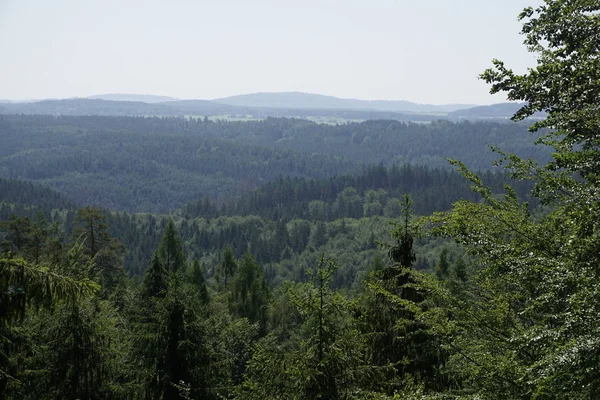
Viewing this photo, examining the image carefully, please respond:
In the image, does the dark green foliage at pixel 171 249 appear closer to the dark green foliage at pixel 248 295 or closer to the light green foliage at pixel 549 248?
the dark green foliage at pixel 248 295

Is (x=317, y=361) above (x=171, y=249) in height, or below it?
above

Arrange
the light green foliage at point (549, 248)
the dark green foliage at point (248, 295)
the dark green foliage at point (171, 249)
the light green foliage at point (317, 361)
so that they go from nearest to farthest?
the light green foliage at point (549, 248) → the light green foliage at point (317, 361) → the dark green foliage at point (171, 249) → the dark green foliage at point (248, 295)

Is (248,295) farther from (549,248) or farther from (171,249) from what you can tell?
(549,248)

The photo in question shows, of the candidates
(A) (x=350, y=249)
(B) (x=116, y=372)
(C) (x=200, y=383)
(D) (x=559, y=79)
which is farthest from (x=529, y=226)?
(A) (x=350, y=249)

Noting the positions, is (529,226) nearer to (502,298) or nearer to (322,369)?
(502,298)

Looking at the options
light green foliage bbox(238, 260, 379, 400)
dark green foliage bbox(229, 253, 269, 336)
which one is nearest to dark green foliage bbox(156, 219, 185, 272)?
dark green foliage bbox(229, 253, 269, 336)

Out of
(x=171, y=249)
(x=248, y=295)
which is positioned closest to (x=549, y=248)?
(x=171, y=249)

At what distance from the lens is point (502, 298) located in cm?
1129

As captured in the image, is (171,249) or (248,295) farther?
(248,295)

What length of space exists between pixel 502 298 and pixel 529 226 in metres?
1.58

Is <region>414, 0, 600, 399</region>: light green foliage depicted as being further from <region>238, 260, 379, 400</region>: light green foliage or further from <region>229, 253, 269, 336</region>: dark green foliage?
<region>229, 253, 269, 336</region>: dark green foliage

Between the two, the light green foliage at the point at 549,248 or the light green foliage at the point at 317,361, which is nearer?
the light green foliage at the point at 549,248

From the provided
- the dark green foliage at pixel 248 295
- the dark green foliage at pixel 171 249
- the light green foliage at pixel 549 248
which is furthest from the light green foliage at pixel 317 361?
the dark green foliage at pixel 248 295

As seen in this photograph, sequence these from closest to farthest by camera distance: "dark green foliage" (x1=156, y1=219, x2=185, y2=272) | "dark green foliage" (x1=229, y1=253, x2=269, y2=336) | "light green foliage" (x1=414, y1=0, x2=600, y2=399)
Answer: "light green foliage" (x1=414, y1=0, x2=600, y2=399) → "dark green foliage" (x1=156, y1=219, x2=185, y2=272) → "dark green foliage" (x1=229, y1=253, x2=269, y2=336)
